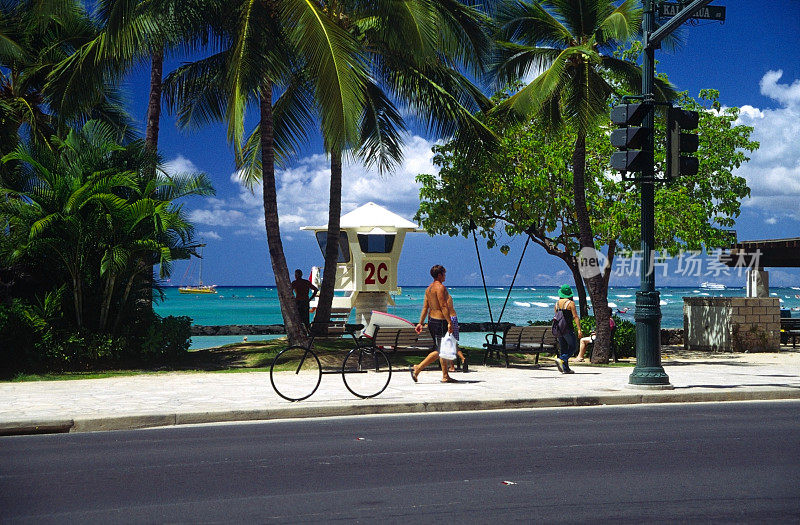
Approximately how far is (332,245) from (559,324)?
595cm

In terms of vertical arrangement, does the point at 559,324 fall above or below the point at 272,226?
below

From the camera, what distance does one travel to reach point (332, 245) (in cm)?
1877

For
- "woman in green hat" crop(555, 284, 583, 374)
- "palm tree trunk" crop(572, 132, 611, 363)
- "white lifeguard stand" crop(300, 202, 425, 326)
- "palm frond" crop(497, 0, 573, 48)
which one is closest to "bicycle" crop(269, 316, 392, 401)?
"woman in green hat" crop(555, 284, 583, 374)

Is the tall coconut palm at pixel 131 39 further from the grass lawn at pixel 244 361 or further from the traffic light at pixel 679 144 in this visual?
the traffic light at pixel 679 144

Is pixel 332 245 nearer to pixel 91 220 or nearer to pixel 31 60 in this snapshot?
pixel 91 220

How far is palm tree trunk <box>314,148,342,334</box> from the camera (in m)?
18.7

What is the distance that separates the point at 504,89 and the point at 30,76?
539 inches

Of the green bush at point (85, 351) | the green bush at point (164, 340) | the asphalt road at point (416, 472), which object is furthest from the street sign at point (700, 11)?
the green bush at point (85, 351)

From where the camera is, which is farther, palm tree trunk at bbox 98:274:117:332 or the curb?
palm tree trunk at bbox 98:274:117:332

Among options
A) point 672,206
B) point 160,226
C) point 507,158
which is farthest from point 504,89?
point 160,226

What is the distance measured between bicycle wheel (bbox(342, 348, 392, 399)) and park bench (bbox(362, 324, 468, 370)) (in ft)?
12.5

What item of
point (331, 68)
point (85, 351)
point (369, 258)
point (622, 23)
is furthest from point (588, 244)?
point (85, 351)

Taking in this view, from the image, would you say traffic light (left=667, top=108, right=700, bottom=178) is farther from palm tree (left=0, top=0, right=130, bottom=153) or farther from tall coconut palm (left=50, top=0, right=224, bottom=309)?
palm tree (left=0, top=0, right=130, bottom=153)

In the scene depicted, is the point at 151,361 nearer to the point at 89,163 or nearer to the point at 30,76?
the point at 89,163
